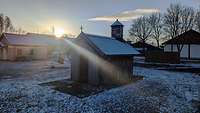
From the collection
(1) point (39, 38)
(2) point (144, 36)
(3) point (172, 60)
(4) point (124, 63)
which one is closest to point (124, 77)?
(4) point (124, 63)

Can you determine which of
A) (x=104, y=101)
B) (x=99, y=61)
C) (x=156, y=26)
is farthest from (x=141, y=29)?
(x=104, y=101)

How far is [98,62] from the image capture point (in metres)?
11.7

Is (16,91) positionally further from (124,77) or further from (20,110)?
(124,77)

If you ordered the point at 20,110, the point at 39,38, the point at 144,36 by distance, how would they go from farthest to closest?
the point at 144,36 → the point at 39,38 → the point at 20,110

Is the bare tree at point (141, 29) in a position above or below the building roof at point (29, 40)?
above

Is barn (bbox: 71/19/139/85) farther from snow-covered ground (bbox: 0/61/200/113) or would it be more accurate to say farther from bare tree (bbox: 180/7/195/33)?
bare tree (bbox: 180/7/195/33)

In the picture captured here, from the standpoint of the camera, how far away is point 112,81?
12.5m

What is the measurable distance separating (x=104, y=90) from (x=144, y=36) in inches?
1917

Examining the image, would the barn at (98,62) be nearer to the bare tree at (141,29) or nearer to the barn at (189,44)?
the barn at (189,44)

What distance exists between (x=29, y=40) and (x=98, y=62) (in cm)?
2634

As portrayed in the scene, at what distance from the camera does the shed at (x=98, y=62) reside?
11.7 metres

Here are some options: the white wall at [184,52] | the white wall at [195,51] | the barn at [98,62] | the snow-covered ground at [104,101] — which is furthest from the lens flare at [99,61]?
the white wall at [195,51]

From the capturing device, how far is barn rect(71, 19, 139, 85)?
11.7 meters

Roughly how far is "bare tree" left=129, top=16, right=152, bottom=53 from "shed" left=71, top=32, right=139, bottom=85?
44.2 m
